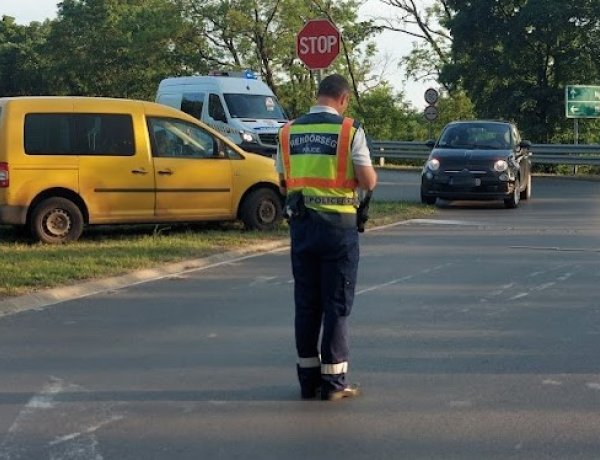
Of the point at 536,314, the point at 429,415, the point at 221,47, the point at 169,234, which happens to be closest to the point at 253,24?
the point at 221,47

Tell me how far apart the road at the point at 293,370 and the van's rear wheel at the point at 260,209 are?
247cm

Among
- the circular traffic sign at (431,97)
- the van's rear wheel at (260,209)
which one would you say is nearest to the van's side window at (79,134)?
the van's rear wheel at (260,209)

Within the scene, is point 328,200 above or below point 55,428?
above

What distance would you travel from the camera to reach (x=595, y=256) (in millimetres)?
12023

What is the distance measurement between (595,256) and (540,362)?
219 inches

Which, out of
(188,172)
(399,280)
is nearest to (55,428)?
(399,280)

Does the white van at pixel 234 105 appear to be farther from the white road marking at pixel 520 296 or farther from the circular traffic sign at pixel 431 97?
the white road marking at pixel 520 296

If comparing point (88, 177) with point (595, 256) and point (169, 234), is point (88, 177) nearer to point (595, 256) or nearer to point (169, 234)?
point (169, 234)

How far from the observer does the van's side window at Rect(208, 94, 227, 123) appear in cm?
2491

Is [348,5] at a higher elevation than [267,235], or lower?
higher

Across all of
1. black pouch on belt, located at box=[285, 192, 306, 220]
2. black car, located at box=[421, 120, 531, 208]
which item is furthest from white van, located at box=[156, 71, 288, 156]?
black pouch on belt, located at box=[285, 192, 306, 220]

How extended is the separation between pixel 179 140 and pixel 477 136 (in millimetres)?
8227

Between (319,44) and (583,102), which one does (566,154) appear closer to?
(583,102)

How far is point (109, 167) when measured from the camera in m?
12.7
